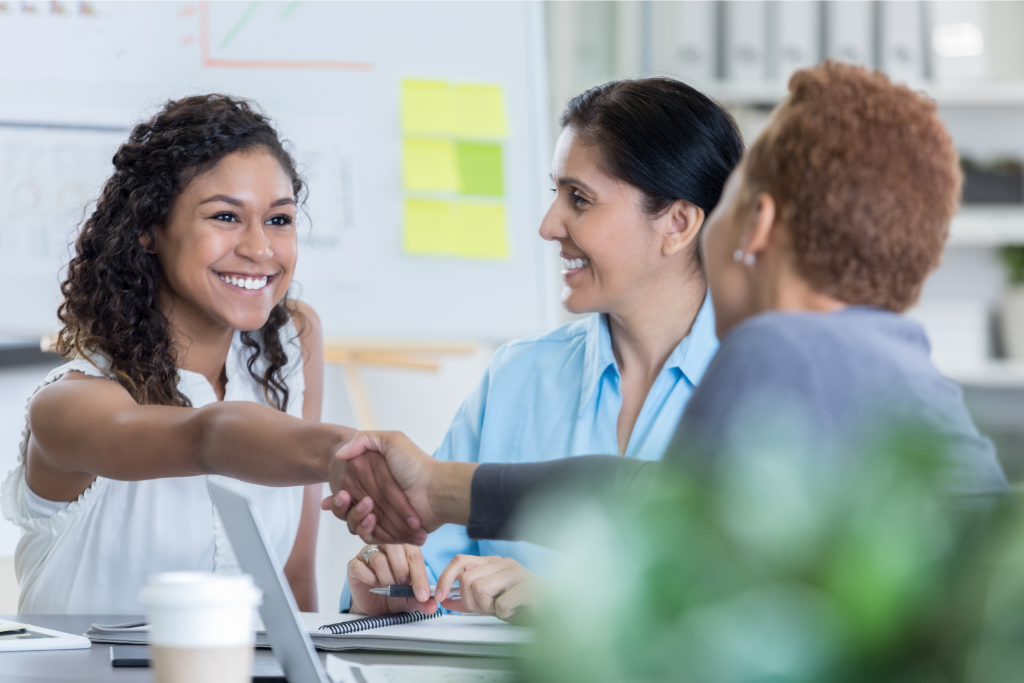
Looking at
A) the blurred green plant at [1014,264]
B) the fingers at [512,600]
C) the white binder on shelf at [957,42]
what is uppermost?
the white binder on shelf at [957,42]

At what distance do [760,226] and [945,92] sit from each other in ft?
8.03

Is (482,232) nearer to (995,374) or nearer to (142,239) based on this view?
(142,239)

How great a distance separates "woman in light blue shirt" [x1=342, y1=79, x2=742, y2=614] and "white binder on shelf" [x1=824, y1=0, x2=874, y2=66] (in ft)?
5.59

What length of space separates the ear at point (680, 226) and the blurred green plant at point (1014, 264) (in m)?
1.94

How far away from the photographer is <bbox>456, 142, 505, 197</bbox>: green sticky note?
2316 mm

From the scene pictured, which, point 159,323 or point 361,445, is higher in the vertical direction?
point 159,323

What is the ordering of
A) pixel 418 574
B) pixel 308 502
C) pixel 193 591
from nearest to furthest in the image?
pixel 193 591
pixel 418 574
pixel 308 502

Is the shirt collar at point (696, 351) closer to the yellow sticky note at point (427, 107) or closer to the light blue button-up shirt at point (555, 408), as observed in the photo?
the light blue button-up shirt at point (555, 408)

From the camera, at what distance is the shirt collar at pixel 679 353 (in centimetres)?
143

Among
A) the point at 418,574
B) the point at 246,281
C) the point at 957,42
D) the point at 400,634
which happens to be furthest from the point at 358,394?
the point at 957,42

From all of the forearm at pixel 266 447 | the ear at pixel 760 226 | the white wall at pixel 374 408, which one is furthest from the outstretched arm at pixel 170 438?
the white wall at pixel 374 408

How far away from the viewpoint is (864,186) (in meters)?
0.78

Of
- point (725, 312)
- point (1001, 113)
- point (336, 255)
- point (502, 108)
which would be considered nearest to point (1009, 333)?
point (1001, 113)

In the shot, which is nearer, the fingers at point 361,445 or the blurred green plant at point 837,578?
the blurred green plant at point 837,578
